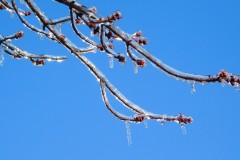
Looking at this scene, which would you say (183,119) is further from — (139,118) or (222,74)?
(222,74)

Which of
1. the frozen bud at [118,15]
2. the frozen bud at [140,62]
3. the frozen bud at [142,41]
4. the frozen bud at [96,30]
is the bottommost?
the frozen bud at [140,62]

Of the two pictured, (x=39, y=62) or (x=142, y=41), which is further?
(x=39, y=62)

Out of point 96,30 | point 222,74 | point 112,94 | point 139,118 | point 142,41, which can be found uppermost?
point 96,30

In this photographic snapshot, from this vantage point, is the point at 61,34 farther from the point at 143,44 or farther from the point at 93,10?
the point at 143,44

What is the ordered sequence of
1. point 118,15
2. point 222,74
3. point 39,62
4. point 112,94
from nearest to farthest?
point 222,74 < point 118,15 < point 112,94 < point 39,62

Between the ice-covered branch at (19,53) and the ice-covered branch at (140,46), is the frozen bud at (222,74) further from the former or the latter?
the ice-covered branch at (19,53)

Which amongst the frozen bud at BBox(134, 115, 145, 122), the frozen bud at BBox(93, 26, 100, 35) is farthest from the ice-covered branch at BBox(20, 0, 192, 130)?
the frozen bud at BBox(93, 26, 100, 35)

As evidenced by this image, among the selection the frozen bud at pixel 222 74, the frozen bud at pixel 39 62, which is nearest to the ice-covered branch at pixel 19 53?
the frozen bud at pixel 39 62

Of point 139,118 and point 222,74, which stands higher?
point 139,118

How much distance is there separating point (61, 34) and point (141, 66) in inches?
41.3

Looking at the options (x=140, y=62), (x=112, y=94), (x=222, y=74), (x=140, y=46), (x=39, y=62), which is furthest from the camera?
(x=39, y=62)

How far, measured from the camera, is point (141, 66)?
137 inches

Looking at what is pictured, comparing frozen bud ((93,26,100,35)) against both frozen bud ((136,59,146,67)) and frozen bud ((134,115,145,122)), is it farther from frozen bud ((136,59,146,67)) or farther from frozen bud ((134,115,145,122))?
frozen bud ((134,115,145,122))

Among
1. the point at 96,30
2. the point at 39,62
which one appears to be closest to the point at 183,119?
the point at 96,30
